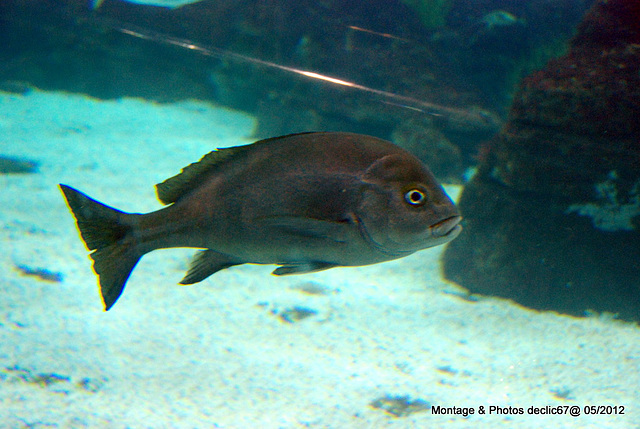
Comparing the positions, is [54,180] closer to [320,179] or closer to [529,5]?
[320,179]

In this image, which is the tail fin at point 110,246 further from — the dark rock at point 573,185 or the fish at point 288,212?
the dark rock at point 573,185

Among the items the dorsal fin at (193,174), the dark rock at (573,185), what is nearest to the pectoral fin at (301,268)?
the dorsal fin at (193,174)

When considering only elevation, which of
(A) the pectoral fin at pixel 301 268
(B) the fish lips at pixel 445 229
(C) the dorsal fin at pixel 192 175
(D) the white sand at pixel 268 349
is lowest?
(D) the white sand at pixel 268 349

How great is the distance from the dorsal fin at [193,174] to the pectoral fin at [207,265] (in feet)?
Answer: 0.88

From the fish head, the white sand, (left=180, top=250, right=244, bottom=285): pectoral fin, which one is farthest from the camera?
the white sand

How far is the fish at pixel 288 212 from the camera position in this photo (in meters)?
1.22

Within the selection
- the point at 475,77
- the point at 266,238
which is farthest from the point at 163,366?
the point at 475,77

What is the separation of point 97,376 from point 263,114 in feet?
24.2

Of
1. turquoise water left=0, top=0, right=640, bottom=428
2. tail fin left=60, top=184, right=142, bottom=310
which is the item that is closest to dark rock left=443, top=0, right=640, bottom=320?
turquoise water left=0, top=0, right=640, bottom=428

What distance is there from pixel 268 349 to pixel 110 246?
1.92m

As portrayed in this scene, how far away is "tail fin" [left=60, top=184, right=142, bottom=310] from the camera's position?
1415 mm

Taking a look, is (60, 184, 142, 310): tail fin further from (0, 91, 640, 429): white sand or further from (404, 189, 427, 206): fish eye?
(0, 91, 640, 429): white sand

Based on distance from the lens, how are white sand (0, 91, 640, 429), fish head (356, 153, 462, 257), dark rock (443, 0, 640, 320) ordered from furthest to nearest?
dark rock (443, 0, 640, 320), white sand (0, 91, 640, 429), fish head (356, 153, 462, 257)

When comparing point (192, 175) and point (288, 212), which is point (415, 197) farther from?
point (192, 175)
